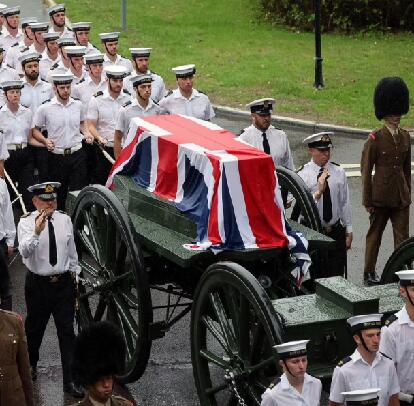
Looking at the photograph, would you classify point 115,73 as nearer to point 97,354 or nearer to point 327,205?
point 327,205

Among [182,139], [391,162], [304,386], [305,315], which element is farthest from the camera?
[391,162]

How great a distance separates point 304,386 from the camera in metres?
6.84

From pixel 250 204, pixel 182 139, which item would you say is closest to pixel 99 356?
pixel 250 204

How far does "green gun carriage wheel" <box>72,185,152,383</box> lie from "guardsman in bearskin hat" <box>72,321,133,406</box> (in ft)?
5.85

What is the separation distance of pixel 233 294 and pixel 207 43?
16.0 metres

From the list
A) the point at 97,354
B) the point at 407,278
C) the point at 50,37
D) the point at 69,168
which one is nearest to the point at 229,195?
the point at 407,278

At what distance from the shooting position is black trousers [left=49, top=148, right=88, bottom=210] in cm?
1280

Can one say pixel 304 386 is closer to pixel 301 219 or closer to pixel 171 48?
pixel 301 219

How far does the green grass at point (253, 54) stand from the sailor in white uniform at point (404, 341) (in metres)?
9.91

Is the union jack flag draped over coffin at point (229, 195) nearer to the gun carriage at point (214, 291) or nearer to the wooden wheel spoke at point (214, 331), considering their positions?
the gun carriage at point (214, 291)

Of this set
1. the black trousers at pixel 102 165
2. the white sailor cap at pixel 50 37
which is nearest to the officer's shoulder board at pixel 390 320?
the black trousers at pixel 102 165

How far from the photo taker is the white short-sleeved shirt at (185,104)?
42.6ft

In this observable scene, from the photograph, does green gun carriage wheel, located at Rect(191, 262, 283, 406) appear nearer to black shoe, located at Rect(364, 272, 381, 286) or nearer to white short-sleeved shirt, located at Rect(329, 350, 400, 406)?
white short-sleeved shirt, located at Rect(329, 350, 400, 406)

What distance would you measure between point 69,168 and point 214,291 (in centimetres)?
529
